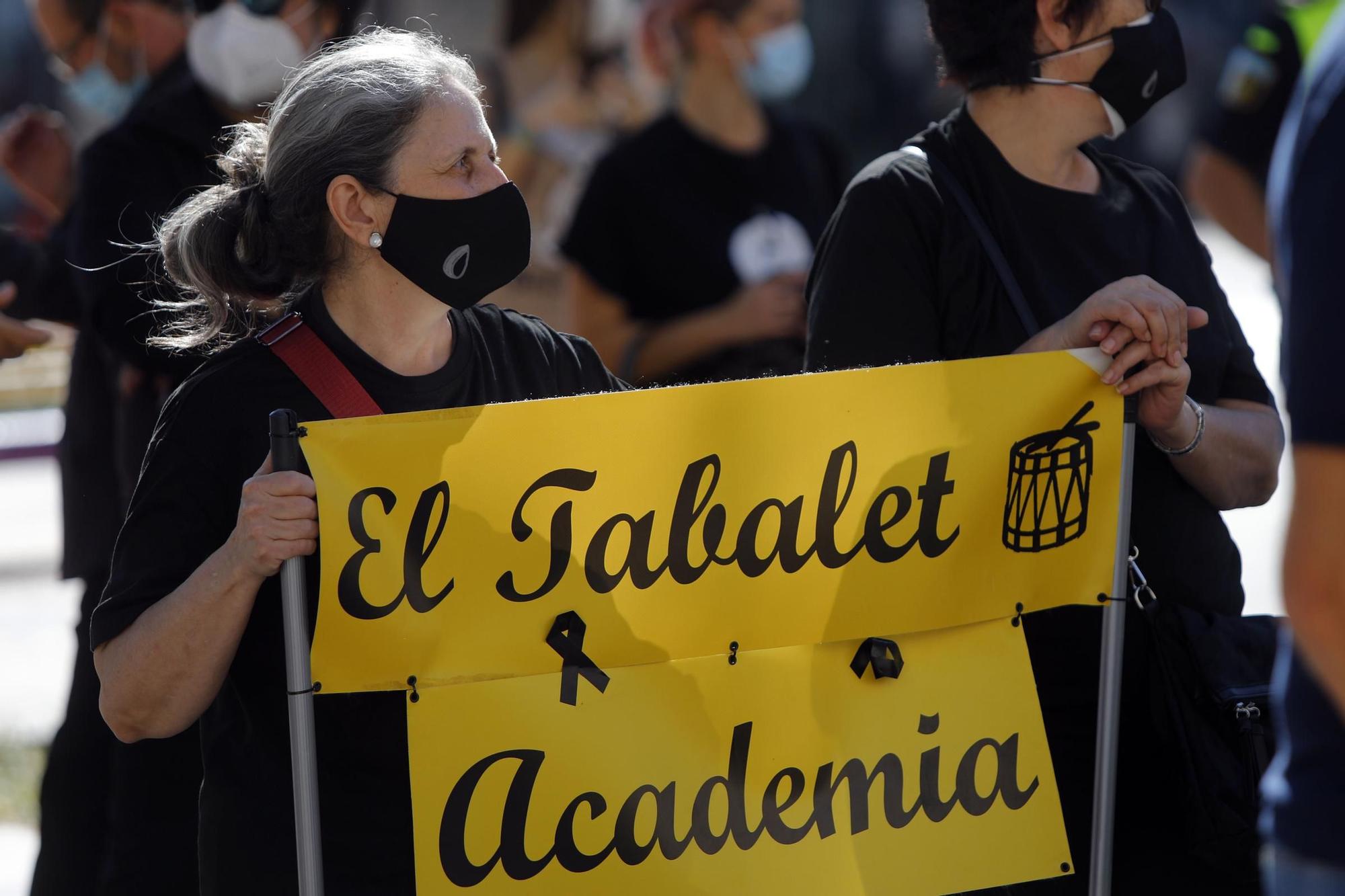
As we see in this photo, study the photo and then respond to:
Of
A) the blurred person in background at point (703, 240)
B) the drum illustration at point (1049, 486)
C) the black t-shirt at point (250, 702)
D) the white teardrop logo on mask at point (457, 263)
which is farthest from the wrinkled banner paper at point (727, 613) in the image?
the blurred person in background at point (703, 240)

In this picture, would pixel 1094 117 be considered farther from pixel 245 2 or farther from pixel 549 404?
pixel 245 2

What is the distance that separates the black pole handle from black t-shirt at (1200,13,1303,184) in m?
2.54

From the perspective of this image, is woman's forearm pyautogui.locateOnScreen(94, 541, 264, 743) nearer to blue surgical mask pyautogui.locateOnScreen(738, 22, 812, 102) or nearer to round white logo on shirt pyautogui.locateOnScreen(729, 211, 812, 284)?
round white logo on shirt pyautogui.locateOnScreen(729, 211, 812, 284)

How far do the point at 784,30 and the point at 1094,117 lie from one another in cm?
243

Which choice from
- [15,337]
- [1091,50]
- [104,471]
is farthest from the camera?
[104,471]

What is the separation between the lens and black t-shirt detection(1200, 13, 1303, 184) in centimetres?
364

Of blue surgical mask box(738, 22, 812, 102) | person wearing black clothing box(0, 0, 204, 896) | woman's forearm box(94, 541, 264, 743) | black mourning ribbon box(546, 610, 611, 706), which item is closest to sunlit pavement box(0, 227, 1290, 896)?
person wearing black clothing box(0, 0, 204, 896)

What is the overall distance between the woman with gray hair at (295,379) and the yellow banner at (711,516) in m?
0.12

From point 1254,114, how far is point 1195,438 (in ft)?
5.18

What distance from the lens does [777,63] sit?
4945 millimetres

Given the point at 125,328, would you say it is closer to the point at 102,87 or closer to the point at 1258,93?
the point at 102,87

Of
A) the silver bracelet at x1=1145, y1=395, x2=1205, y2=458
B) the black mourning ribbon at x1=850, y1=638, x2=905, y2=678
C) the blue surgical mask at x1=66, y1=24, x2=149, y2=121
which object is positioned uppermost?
the blue surgical mask at x1=66, y1=24, x2=149, y2=121

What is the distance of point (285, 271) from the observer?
232 centimetres

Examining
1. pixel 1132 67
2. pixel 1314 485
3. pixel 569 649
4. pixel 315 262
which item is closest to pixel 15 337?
pixel 315 262
